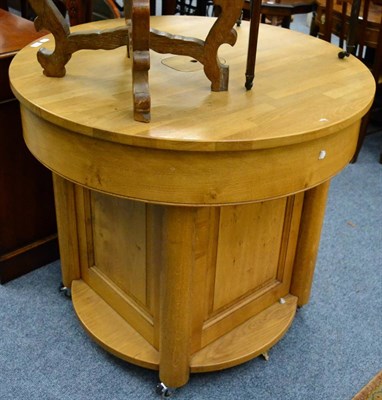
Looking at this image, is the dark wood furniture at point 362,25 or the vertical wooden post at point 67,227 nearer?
the vertical wooden post at point 67,227

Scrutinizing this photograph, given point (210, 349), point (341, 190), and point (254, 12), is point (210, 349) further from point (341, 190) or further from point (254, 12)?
point (341, 190)

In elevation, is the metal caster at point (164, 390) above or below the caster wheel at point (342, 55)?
below

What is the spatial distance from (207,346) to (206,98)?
2.30 feet

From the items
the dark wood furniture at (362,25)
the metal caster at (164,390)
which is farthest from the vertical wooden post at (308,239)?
the dark wood furniture at (362,25)

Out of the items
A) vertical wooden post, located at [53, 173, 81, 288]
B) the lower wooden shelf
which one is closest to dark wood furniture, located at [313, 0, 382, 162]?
the lower wooden shelf

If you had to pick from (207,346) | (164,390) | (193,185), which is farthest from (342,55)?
(164,390)

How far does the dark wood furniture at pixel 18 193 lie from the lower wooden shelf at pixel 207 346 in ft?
0.98

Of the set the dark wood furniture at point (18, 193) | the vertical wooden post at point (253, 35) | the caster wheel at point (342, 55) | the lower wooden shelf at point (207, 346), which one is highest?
the vertical wooden post at point (253, 35)

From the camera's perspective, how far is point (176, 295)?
4.20 feet

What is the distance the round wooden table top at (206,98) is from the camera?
3.31ft

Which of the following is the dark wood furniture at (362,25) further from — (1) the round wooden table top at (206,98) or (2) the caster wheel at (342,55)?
(1) the round wooden table top at (206,98)

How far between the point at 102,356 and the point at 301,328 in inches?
25.0

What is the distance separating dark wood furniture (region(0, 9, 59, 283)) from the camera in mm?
1626

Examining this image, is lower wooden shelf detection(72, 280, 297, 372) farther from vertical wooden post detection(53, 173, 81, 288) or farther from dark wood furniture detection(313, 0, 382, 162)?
dark wood furniture detection(313, 0, 382, 162)
